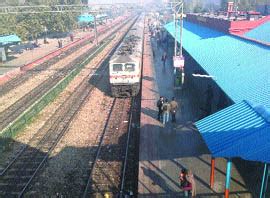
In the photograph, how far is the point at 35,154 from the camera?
15688 millimetres

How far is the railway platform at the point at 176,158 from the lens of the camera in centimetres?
1134

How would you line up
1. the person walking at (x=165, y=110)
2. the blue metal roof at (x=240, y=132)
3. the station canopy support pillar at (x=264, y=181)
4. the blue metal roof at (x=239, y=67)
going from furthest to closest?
the person walking at (x=165, y=110) < the blue metal roof at (x=239, y=67) < the station canopy support pillar at (x=264, y=181) < the blue metal roof at (x=240, y=132)

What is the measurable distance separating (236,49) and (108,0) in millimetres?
152795

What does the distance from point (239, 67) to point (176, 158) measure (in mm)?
6000

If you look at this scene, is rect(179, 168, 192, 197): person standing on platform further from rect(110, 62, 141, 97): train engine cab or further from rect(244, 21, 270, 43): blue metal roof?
rect(244, 21, 270, 43): blue metal roof

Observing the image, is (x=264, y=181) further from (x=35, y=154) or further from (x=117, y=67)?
(x=117, y=67)

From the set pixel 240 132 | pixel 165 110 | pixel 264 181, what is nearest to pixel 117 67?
pixel 165 110

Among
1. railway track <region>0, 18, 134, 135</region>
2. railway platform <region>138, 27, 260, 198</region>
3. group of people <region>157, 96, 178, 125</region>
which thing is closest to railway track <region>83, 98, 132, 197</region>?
railway platform <region>138, 27, 260, 198</region>

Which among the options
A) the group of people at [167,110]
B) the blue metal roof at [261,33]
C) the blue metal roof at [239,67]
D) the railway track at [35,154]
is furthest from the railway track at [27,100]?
the blue metal roof at [261,33]

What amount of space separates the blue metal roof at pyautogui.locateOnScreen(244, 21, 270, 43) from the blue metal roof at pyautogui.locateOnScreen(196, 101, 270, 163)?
13705 millimetres

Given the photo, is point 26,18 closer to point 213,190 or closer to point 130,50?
point 130,50

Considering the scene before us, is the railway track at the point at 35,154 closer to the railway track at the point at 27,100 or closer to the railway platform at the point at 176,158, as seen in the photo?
the railway track at the point at 27,100

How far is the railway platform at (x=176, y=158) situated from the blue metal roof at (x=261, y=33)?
722 cm

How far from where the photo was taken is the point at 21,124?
1853cm
